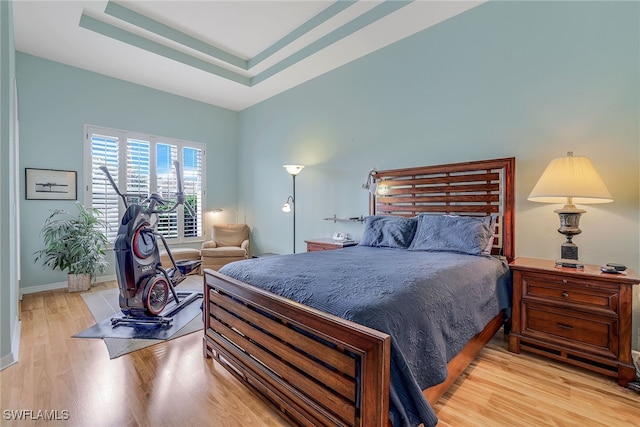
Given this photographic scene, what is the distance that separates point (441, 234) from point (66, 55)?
510cm

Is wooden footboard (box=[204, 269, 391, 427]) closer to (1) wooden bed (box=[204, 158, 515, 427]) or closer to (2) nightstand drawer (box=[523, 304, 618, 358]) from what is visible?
(1) wooden bed (box=[204, 158, 515, 427])

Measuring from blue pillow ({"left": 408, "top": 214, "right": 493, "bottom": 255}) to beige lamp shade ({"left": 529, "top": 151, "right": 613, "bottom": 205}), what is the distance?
1.63ft

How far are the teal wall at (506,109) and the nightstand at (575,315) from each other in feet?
1.71

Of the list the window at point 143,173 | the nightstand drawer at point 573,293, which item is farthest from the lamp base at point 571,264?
Answer: the window at point 143,173

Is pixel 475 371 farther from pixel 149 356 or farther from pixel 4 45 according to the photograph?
pixel 4 45

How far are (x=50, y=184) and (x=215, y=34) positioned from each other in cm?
300

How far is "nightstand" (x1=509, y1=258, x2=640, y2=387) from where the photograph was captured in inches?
76.3

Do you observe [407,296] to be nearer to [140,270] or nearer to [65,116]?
[140,270]

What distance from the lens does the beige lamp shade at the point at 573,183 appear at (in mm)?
2092

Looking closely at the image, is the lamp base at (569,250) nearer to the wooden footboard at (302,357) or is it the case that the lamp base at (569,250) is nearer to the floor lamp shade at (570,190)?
the floor lamp shade at (570,190)

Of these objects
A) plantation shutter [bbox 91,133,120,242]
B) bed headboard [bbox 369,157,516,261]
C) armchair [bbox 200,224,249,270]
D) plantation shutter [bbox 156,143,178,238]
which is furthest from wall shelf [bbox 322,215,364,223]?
plantation shutter [bbox 91,133,120,242]

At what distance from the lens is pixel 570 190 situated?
83.0 inches

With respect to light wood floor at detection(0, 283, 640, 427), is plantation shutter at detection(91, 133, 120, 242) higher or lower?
higher

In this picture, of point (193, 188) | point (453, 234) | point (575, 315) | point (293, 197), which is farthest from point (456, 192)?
point (193, 188)
